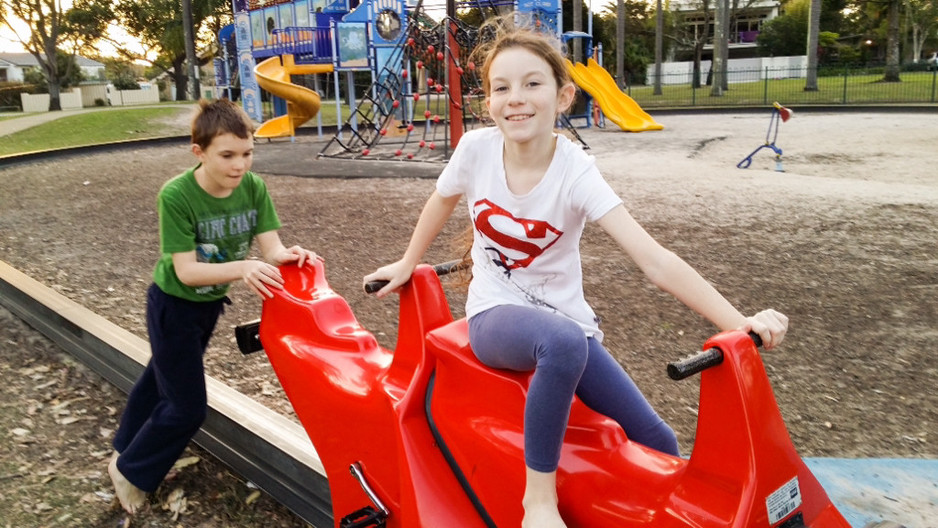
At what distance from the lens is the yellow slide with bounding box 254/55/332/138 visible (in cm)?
1670

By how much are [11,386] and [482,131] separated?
10.3 feet

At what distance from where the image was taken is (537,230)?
1855 mm

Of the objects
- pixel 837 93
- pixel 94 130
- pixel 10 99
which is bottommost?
pixel 94 130

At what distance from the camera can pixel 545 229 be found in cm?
185

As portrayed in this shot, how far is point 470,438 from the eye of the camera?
1794mm

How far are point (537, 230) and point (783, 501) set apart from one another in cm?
81

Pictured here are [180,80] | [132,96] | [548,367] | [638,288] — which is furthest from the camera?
[180,80]

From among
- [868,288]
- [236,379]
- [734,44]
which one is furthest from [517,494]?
[734,44]

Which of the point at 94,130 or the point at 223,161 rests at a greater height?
the point at 223,161

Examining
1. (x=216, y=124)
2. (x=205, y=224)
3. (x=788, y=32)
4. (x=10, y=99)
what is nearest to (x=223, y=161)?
(x=216, y=124)

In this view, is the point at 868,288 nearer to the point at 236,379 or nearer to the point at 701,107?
the point at 236,379

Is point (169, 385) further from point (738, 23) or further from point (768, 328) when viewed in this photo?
point (738, 23)

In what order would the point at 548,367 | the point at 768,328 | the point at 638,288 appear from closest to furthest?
the point at 768,328
the point at 548,367
the point at 638,288

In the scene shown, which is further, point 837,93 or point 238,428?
point 837,93
